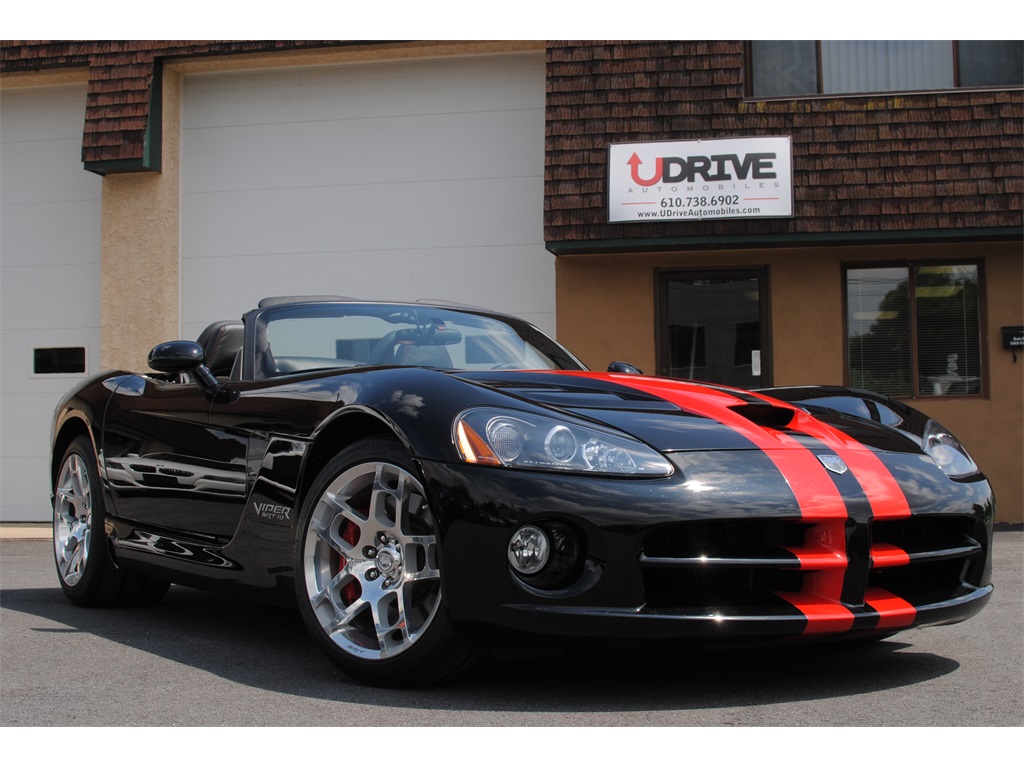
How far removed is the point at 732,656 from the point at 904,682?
606mm

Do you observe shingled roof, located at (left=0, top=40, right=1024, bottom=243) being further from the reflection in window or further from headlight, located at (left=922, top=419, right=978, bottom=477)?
headlight, located at (left=922, top=419, right=978, bottom=477)

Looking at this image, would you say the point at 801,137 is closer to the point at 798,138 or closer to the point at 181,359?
the point at 798,138

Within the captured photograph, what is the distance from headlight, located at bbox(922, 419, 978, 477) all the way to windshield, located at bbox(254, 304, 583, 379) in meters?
1.52

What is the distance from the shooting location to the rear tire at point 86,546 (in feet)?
17.3

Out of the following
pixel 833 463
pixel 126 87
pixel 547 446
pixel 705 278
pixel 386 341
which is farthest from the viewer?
pixel 126 87

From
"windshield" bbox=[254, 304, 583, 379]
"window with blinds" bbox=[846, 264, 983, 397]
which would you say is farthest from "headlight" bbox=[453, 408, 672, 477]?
"window with blinds" bbox=[846, 264, 983, 397]

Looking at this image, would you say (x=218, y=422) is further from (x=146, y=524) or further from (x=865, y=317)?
(x=865, y=317)

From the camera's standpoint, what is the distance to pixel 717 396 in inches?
161

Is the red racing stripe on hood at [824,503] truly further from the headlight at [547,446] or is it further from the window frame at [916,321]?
the window frame at [916,321]

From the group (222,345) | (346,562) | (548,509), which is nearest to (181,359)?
(222,345)

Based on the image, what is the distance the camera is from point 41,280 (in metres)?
13.1

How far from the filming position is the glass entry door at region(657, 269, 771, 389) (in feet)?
36.9

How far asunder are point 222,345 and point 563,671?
240 centimetres

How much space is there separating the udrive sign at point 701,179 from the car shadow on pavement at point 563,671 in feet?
21.4
